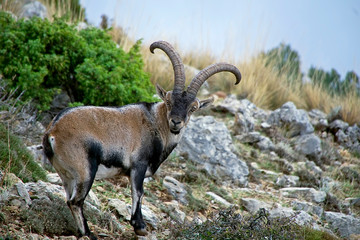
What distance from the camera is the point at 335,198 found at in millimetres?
9875

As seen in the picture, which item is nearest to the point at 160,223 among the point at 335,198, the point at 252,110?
the point at 335,198

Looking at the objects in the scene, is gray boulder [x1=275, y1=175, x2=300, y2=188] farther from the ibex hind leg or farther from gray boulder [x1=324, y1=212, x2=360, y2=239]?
the ibex hind leg

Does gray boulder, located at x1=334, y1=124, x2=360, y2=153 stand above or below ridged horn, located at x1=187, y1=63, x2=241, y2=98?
above

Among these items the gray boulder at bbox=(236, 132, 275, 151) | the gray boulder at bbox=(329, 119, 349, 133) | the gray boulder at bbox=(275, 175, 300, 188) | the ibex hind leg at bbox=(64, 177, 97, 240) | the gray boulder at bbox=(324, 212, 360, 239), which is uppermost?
the gray boulder at bbox=(329, 119, 349, 133)

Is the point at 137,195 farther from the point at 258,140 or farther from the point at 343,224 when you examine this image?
the point at 258,140

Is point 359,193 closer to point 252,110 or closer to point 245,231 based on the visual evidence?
point 252,110

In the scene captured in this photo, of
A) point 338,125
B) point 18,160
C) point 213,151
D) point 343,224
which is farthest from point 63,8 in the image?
point 343,224

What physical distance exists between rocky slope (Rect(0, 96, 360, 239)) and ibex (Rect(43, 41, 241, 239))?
1.95 feet

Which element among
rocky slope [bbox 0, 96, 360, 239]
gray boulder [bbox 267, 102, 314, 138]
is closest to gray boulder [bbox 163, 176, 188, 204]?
rocky slope [bbox 0, 96, 360, 239]

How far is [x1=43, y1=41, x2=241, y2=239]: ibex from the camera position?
17.7 ft

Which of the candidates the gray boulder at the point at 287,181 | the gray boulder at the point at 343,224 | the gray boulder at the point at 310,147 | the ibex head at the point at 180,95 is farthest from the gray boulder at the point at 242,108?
the ibex head at the point at 180,95

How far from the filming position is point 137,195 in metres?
6.09

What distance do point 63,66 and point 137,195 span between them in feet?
15.3

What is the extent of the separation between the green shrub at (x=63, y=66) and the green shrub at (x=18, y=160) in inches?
82.0
